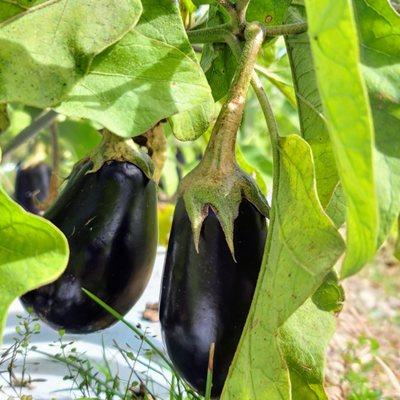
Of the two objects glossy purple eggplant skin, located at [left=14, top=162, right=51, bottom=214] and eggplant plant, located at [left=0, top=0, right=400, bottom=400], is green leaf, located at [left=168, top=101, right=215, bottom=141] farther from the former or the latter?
glossy purple eggplant skin, located at [left=14, top=162, right=51, bottom=214]

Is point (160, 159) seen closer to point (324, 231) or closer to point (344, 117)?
point (324, 231)

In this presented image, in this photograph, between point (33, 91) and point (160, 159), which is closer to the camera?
point (33, 91)

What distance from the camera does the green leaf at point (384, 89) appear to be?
1.59 feet

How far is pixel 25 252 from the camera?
0.51m

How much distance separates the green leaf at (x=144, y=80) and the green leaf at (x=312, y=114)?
0.61ft

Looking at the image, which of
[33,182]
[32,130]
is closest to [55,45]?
[32,130]

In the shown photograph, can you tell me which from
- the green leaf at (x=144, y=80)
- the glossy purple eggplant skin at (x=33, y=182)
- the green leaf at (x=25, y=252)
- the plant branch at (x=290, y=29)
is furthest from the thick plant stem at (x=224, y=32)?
the glossy purple eggplant skin at (x=33, y=182)

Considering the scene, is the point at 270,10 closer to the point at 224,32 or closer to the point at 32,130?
the point at 224,32

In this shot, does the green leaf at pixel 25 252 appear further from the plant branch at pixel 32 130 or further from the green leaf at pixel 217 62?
the plant branch at pixel 32 130

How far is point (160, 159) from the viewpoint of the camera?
3.00ft

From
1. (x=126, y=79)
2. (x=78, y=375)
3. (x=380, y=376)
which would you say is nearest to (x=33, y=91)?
(x=126, y=79)

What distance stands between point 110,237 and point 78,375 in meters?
0.33

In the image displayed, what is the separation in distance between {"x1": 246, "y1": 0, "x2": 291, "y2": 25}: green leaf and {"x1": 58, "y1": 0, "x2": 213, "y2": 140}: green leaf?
21 centimetres

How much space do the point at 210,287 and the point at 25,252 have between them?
0.70 ft
